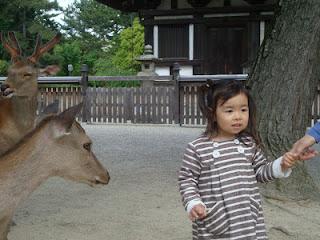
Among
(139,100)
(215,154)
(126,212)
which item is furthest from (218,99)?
(139,100)

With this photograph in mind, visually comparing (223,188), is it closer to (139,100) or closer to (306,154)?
(306,154)

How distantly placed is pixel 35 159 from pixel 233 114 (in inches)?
45.0

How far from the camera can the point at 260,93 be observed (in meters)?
5.95

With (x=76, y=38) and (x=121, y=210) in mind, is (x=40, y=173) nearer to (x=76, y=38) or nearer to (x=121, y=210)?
(x=121, y=210)

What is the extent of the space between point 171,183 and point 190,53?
1262 cm

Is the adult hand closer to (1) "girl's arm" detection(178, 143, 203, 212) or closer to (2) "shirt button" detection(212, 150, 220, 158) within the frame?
(2) "shirt button" detection(212, 150, 220, 158)

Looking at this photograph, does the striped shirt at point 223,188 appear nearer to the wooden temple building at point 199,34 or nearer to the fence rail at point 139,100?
the fence rail at point 139,100

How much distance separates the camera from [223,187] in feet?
9.08

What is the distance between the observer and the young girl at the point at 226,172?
2.76 m

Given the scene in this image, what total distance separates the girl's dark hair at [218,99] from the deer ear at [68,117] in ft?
2.30

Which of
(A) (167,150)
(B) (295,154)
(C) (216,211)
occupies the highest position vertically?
(B) (295,154)

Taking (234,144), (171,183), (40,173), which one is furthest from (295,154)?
(171,183)

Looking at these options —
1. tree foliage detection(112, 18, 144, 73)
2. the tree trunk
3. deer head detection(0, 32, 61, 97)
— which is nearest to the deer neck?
the tree trunk

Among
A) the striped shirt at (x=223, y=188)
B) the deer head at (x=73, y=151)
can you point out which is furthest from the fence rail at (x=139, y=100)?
the striped shirt at (x=223, y=188)
